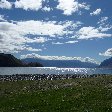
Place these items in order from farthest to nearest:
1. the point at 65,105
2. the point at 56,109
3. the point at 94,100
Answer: the point at 94,100, the point at 65,105, the point at 56,109

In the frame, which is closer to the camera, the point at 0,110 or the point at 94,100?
the point at 0,110

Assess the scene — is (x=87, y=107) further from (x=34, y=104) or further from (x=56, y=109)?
(x=34, y=104)

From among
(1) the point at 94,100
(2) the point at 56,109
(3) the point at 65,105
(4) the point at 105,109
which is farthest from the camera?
(1) the point at 94,100

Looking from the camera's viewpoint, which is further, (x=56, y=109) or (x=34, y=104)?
(x=34, y=104)

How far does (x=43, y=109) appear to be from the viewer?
30484mm

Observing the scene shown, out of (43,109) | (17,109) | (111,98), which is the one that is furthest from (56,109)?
(111,98)

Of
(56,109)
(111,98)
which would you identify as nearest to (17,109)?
(56,109)

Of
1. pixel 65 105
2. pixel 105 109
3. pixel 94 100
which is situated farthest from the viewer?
pixel 94 100

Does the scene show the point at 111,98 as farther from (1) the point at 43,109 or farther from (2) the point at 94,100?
(1) the point at 43,109

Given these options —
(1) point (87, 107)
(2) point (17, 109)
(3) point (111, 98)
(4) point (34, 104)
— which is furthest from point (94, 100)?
(2) point (17, 109)

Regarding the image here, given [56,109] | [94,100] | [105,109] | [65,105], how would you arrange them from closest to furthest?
[105,109] → [56,109] → [65,105] → [94,100]

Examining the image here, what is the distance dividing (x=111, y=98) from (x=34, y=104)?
939 centimetres

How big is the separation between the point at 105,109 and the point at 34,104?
32.1ft

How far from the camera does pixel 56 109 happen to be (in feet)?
98.8
